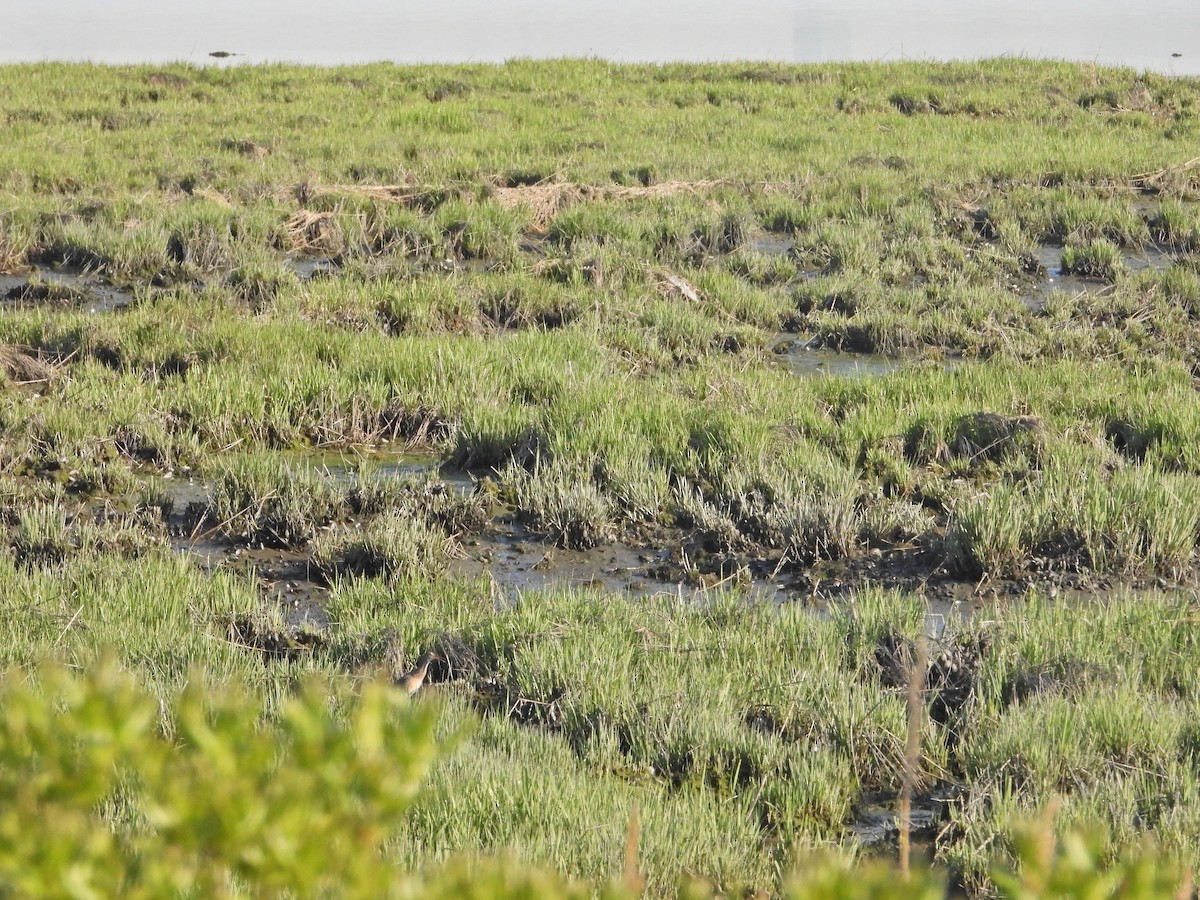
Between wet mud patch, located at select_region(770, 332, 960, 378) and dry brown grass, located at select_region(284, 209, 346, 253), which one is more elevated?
dry brown grass, located at select_region(284, 209, 346, 253)

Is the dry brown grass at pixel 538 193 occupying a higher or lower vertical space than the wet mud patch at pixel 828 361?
higher

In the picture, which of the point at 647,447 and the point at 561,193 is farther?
the point at 561,193

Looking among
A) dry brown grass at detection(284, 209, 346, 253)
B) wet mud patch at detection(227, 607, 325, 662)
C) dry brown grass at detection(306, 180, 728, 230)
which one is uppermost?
dry brown grass at detection(306, 180, 728, 230)

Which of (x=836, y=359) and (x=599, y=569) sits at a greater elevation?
(x=836, y=359)

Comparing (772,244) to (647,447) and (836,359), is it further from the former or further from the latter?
(647,447)

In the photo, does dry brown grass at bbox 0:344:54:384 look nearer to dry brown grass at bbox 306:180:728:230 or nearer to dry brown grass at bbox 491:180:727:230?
dry brown grass at bbox 306:180:728:230

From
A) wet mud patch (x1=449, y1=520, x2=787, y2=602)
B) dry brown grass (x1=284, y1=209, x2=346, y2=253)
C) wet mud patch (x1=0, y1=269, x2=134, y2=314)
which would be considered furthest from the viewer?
dry brown grass (x1=284, y1=209, x2=346, y2=253)

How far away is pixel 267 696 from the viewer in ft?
12.3

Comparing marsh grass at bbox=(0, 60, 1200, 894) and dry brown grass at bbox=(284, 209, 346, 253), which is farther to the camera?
dry brown grass at bbox=(284, 209, 346, 253)

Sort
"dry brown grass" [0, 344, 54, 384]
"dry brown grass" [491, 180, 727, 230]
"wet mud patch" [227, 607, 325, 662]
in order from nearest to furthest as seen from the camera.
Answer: "wet mud patch" [227, 607, 325, 662], "dry brown grass" [0, 344, 54, 384], "dry brown grass" [491, 180, 727, 230]

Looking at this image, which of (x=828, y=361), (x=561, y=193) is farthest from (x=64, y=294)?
(x=828, y=361)

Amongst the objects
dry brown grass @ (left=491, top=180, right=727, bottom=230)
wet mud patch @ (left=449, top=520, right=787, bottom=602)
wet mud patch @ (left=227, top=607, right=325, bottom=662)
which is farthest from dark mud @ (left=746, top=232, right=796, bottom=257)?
wet mud patch @ (left=227, top=607, right=325, bottom=662)

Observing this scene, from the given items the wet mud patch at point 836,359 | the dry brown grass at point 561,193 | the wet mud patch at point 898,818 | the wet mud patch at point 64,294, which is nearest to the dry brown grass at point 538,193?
the dry brown grass at point 561,193

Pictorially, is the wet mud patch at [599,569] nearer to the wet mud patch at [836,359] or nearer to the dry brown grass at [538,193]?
the wet mud patch at [836,359]
